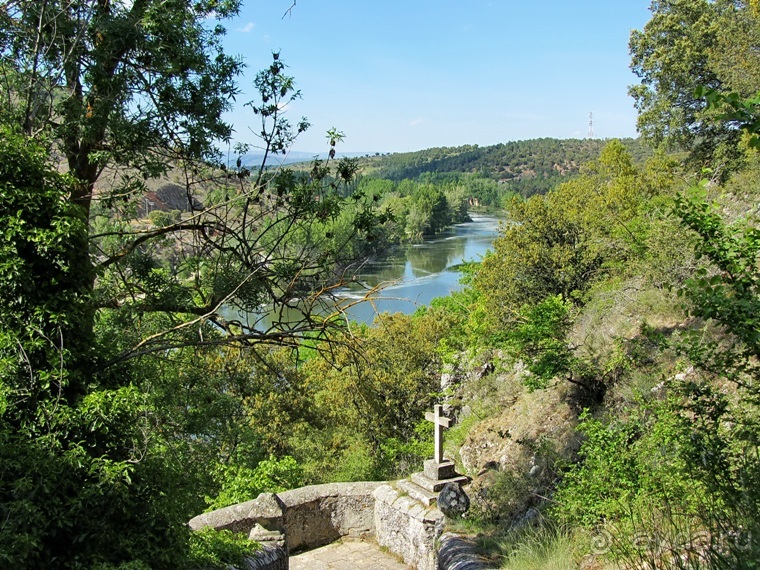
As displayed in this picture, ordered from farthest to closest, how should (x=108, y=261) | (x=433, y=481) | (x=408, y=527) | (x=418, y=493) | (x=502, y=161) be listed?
1. (x=502, y=161)
2. (x=433, y=481)
3. (x=418, y=493)
4. (x=408, y=527)
5. (x=108, y=261)

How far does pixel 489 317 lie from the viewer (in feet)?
47.4

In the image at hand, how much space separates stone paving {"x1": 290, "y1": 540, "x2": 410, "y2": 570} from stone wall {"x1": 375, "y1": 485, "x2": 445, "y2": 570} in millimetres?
130

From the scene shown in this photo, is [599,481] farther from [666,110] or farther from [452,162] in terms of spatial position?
[452,162]

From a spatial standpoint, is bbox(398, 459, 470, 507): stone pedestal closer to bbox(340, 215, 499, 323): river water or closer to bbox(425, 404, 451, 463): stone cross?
bbox(425, 404, 451, 463): stone cross

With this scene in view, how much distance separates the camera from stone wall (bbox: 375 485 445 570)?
707 centimetres

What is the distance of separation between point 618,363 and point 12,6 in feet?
23.4

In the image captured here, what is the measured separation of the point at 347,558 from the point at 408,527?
93 centimetres

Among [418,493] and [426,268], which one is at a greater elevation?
[418,493]

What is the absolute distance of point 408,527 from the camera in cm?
730

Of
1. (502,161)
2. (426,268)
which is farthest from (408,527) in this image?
(502,161)

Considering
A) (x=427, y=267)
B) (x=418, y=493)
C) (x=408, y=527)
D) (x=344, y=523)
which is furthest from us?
(x=427, y=267)

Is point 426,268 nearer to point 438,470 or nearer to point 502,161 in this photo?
point 438,470

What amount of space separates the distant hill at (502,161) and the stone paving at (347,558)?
92054mm

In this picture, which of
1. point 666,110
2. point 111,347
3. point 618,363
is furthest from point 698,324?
point 666,110
